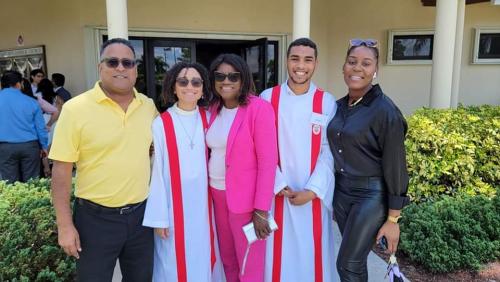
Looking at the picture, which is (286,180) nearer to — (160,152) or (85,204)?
(160,152)

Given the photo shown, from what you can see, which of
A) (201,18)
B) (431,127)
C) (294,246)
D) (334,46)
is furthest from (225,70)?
(334,46)

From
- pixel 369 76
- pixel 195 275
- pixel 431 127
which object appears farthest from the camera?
pixel 431 127

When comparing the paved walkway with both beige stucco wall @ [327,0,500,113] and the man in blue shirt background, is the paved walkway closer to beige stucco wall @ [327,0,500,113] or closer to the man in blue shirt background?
the man in blue shirt background

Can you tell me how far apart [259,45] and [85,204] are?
709 cm

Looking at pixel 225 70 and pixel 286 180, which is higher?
pixel 225 70

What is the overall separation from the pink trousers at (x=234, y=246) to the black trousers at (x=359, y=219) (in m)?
0.54

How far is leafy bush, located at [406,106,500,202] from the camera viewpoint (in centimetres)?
430

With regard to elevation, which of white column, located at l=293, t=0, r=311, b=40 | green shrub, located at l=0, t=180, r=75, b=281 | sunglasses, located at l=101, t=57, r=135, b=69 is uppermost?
white column, located at l=293, t=0, r=311, b=40

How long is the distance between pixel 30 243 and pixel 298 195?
1.89 metres

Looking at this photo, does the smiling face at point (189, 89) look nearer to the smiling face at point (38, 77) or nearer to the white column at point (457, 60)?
the smiling face at point (38, 77)

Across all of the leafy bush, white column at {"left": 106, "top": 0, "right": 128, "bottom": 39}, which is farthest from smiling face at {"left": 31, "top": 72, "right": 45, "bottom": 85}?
the leafy bush

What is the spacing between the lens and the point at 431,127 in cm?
442

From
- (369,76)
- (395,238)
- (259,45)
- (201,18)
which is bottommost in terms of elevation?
(395,238)

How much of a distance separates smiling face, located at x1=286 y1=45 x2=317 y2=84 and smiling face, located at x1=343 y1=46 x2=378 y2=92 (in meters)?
0.30
